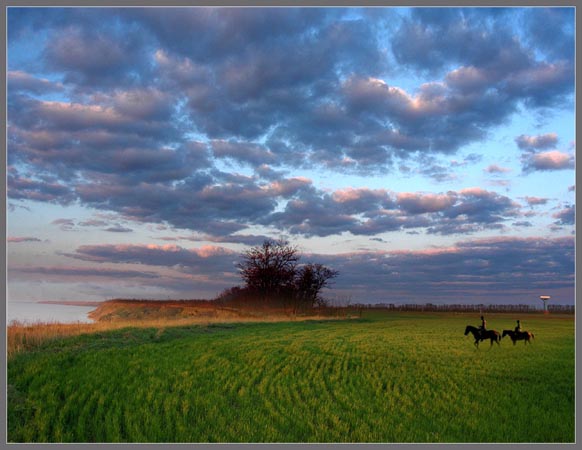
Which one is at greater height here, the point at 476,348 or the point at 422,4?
the point at 422,4

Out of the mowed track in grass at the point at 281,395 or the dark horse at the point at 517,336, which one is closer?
the mowed track in grass at the point at 281,395

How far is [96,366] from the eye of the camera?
1827 centimetres

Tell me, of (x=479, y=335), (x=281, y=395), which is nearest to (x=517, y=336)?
(x=479, y=335)

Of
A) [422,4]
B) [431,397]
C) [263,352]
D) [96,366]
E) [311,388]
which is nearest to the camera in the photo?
[422,4]

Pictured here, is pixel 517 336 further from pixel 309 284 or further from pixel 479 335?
pixel 309 284

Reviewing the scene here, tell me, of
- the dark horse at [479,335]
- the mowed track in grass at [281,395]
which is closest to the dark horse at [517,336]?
the dark horse at [479,335]

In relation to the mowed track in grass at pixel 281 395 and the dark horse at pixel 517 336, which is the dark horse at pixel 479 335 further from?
the dark horse at pixel 517 336

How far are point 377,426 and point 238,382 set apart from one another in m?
6.03

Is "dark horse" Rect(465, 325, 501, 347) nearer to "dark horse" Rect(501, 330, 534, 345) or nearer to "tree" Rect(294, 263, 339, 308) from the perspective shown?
"dark horse" Rect(501, 330, 534, 345)

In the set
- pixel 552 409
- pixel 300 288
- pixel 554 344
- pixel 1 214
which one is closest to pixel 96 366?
pixel 1 214

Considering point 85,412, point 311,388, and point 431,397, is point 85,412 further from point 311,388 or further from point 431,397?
point 431,397

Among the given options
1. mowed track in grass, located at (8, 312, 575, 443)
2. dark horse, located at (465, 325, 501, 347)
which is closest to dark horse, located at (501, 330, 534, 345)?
dark horse, located at (465, 325, 501, 347)

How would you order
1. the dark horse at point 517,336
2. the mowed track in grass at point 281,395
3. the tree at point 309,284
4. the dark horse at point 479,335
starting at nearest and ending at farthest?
the mowed track in grass at point 281,395, the dark horse at point 479,335, the dark horse at point 517,336, the tree at point 309,284

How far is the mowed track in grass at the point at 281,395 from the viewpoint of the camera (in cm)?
1163
